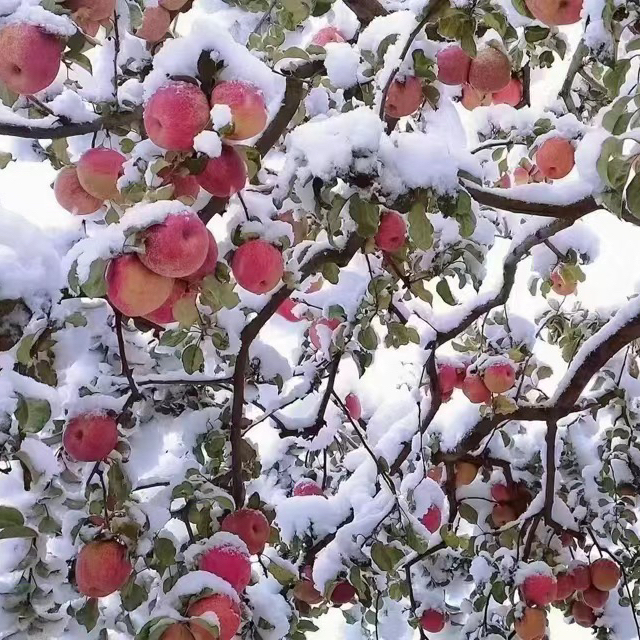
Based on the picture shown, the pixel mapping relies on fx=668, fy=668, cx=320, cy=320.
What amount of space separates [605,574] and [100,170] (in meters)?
1.79

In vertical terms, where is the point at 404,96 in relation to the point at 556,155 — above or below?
above

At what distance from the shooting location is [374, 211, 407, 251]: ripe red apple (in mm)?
1183

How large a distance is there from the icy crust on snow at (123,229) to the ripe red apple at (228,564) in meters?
0.51

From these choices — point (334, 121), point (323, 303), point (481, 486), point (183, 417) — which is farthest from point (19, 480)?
point (481, 486)

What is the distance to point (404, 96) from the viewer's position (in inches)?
50.3

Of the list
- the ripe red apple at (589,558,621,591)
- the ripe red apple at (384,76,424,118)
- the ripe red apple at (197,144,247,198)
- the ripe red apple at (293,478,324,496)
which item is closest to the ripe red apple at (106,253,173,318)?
the ripe red apple at (197,144,247,198)

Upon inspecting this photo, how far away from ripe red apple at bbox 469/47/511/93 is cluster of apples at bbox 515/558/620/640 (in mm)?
1193

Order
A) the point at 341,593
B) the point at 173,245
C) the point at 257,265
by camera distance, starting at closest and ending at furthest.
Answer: the point at 173,245 < the point at 257,265 < the point at 341,593

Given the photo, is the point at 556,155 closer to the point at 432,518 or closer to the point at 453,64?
the point at 453,64

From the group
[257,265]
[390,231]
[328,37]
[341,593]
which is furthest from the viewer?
[328,37]

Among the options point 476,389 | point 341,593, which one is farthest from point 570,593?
point 341,593

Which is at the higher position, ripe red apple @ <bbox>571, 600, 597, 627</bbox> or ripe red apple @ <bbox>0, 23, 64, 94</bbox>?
ripe red apple @ <bbox>0, 23, 64, 94</bbox>

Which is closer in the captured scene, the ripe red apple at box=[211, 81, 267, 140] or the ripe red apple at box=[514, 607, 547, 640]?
the ripe red apple at box=[211, 81, 267, 140]

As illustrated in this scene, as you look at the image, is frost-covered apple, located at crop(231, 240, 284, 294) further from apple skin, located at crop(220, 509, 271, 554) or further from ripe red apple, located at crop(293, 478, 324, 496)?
ripe red apple, located at crop(293, 478, 324, 496)
